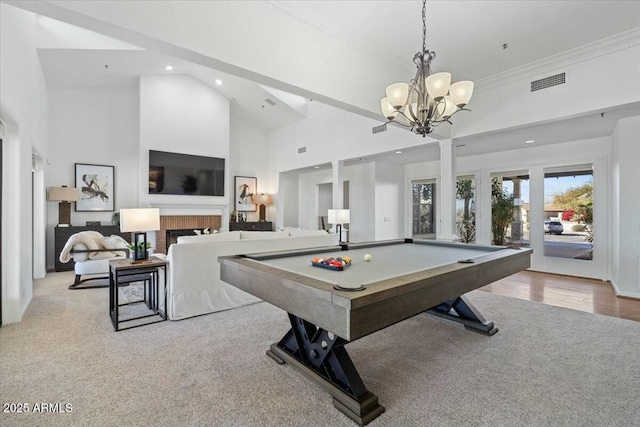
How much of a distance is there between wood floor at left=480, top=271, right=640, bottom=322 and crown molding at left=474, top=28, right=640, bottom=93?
2.98 metres

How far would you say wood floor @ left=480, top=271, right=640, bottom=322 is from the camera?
146 inches

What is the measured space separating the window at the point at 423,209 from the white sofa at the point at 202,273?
18.0 feet

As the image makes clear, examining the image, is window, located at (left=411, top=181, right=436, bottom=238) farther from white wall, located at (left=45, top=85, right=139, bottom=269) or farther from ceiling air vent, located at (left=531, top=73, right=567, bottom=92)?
white wall, located at (left=45, top=85, right=139, bottom=269)

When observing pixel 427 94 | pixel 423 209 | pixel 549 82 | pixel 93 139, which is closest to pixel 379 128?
pixel 549 82

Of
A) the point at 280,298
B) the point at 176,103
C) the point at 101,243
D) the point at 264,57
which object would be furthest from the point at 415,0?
the point at 176,103

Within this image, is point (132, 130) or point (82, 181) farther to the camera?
point (132, 130)

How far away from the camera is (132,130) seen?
24.0ft

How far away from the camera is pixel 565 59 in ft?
12.3

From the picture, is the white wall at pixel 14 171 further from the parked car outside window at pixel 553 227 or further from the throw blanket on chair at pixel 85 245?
the parked car outside window at pixel 553 227

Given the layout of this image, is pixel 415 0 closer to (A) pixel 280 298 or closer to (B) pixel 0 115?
(A) pixel 280 298

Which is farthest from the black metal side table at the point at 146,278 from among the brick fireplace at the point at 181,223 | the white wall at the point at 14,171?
the brick fireplace at the point at 181,223

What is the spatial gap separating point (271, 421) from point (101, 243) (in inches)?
181

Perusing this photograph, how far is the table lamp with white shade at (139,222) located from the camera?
3.29 meters

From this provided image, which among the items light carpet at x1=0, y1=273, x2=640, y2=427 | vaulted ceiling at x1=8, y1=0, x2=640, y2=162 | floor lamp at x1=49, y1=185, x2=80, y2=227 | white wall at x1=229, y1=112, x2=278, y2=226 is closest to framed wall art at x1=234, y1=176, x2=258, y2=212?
white wall at x1=229, y1=112, x2=278, y2=226
